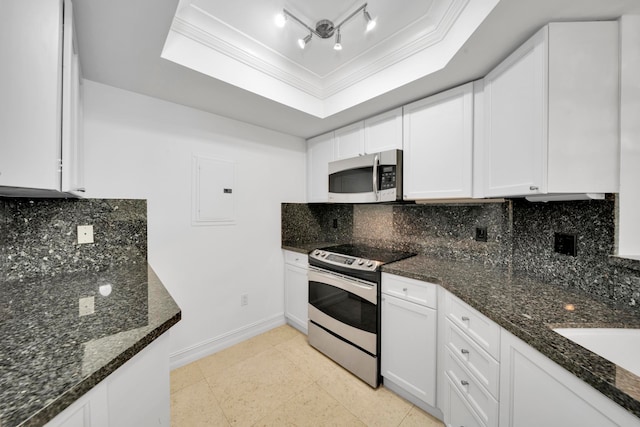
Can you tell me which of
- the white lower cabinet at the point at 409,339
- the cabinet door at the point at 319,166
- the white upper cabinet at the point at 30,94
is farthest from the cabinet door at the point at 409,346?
the white upper cabinet at the point at 30,94

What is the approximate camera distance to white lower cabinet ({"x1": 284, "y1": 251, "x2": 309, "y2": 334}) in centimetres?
242

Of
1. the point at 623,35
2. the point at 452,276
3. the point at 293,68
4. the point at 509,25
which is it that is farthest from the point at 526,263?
the point at 293,68

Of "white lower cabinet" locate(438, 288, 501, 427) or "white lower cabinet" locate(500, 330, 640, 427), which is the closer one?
"white lower cabinet" locate(500, 330, 640, 427)

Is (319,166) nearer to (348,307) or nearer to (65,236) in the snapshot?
(348,307)

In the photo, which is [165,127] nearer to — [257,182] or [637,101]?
[257,182]

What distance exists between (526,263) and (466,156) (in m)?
0.75

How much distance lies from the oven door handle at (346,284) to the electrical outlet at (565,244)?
1.04 m

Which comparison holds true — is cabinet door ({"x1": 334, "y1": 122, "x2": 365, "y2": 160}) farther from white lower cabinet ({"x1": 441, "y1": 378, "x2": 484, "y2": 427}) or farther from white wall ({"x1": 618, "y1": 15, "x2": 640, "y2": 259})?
white lower cabinet ({"x1": 441, "y1": 378, "x2": 484, "y2": 427})

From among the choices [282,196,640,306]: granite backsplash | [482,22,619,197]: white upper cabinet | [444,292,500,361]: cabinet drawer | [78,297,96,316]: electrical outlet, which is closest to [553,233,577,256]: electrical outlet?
[282,196,640,306]: granite backsplash

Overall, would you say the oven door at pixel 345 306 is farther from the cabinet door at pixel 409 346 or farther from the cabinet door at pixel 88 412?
the cabinet door at pixel 88 412

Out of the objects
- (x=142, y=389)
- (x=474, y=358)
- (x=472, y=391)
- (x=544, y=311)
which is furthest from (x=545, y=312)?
(x=142, y=389)

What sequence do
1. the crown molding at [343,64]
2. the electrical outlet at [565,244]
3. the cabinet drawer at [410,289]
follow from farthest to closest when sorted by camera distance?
the cabinet drawer at [410,289]
the crown molding at [343,64]
the electrical outlet at [565,244]

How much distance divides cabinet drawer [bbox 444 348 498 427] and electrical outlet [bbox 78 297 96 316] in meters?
1.62

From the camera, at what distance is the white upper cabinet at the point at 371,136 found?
1976 mm
